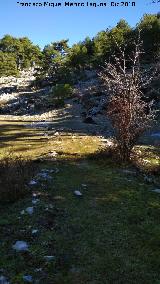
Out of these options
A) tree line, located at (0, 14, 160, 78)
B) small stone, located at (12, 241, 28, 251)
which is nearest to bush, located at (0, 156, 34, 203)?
small stone, located at (12, 241, 28, 251)

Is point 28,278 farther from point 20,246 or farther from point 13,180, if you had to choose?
point 13,180

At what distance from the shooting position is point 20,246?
852 cm

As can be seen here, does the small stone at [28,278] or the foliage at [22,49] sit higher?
the foliage at [22,49]

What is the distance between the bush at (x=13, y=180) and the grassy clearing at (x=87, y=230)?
11.4 inches

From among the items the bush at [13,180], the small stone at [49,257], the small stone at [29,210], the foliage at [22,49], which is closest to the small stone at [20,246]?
the small stone at [49,257]

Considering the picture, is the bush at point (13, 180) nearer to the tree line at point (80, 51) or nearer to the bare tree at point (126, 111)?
the bare tree at point (126, 111)

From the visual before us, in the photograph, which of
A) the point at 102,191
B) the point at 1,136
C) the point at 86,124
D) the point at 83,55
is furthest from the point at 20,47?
the point at 102,191

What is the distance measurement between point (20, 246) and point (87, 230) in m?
1.67

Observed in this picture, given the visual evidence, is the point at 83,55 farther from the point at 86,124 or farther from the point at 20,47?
the point at 86,124

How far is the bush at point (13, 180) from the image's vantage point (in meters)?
11.4

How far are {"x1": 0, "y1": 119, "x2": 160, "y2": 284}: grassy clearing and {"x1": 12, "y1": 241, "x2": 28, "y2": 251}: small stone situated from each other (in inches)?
4.2

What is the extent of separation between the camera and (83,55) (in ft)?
293

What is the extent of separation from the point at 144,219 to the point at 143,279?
2990mm

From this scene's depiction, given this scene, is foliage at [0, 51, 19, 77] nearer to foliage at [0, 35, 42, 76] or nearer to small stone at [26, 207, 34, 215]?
foliage at [0, 35, 42, 76]
